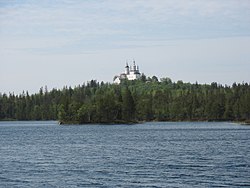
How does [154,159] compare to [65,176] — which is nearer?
[65,176]

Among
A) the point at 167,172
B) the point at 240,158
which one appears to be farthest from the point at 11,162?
the point at 240,158

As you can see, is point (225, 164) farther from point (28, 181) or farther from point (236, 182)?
point (28, 181)

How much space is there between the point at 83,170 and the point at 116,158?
1179cm

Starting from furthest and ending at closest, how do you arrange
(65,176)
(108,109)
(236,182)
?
(108,109)
(65,176)
(236,182)

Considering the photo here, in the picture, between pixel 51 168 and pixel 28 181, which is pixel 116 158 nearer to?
pixel 51 168

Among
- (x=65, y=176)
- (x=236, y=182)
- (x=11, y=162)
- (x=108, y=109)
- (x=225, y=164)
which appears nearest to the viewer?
(x=236, y=182)

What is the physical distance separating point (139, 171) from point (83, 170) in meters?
5.36

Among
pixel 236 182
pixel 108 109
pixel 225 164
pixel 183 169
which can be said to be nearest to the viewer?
pixel 236 182

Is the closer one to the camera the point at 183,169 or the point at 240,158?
the point at 183,169

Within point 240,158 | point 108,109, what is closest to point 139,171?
point 240,158

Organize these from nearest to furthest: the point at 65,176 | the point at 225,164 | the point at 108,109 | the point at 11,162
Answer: the point at 65,176
the point at 225,164
the point at 11,162
the point at 108,109

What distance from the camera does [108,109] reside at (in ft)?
616

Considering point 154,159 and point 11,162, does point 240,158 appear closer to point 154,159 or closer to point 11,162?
point 154,159

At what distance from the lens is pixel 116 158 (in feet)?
213
